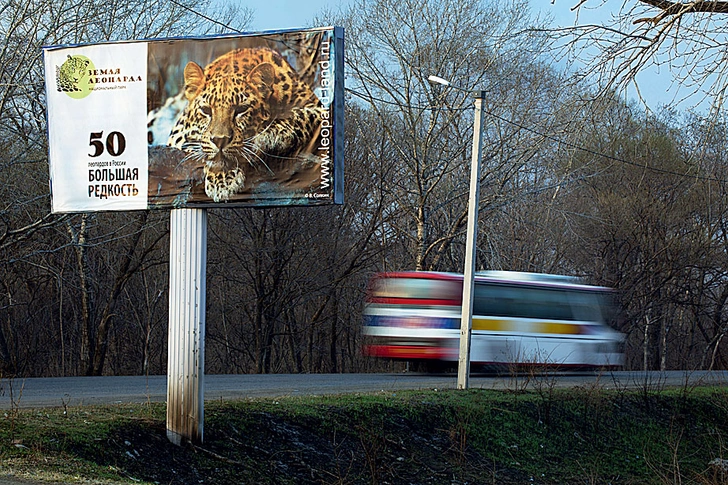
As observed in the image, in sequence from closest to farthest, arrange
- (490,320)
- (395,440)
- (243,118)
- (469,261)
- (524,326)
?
(243,118)
(395,440)
(469,261)
(490,320)
(524,326)

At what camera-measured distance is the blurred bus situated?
2448 cm

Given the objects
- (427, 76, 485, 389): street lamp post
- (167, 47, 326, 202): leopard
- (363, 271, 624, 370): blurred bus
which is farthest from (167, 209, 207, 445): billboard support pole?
(363, 271, 624, 370): blurred bus

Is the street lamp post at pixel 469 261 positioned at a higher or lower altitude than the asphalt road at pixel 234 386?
higher

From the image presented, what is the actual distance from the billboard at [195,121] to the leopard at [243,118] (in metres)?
0.01

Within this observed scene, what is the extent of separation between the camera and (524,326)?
2562 cm

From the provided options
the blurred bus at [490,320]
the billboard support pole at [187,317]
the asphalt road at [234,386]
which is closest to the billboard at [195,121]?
the billboard support pole at [187,317]

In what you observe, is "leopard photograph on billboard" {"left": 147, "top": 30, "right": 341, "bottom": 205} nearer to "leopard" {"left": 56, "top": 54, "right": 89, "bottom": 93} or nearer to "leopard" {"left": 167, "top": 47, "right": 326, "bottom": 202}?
"leopard" {"left": 167, "top": 47, "right": 326, "bottom": 202}

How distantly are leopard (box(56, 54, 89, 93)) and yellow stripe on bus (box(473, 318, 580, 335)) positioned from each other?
1584 centimetres

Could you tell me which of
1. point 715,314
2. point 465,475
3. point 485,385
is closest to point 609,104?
point 465,475

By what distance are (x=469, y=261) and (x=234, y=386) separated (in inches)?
228

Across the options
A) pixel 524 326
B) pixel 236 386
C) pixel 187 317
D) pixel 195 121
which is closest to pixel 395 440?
pixel 187 317

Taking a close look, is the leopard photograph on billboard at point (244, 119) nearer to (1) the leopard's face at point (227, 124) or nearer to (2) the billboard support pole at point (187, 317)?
(1) the leopard's face at point (227, 124)

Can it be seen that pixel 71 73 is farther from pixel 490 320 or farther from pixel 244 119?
pixel 490 320

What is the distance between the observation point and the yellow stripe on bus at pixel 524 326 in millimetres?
24984
